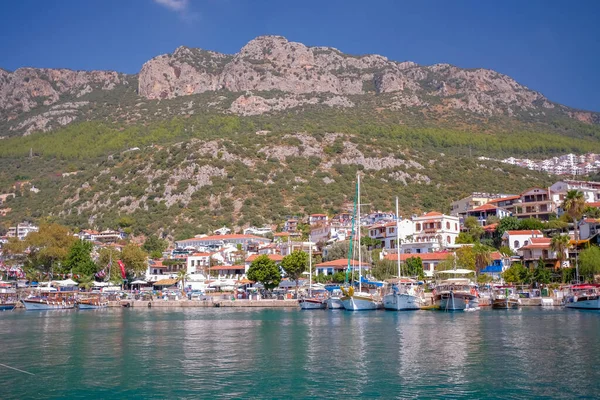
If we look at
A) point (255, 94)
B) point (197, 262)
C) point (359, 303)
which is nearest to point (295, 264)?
point (359, 303)

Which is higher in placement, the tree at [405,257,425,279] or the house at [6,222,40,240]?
the house at [6,222,40,240]

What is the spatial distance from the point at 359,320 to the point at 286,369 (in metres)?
22.2


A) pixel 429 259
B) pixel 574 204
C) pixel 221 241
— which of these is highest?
pixel 574 204

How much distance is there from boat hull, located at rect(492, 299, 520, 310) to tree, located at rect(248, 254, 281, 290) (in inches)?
1031

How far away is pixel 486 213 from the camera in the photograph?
9388 centimetres

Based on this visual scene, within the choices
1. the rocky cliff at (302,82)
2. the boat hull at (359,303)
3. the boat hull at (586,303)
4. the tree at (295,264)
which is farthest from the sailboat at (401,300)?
the rocky cliff at (302,82)

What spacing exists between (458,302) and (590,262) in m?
16.6

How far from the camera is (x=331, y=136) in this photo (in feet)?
449

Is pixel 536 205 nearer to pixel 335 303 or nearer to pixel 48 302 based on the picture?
pixel 335 303

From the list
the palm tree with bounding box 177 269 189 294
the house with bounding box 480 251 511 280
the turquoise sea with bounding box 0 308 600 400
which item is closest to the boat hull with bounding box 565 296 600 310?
the turquoise sea with bounding box 0 308 600 400

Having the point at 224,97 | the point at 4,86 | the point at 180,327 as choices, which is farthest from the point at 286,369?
the point at 4,86

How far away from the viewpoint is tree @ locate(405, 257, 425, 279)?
231ft

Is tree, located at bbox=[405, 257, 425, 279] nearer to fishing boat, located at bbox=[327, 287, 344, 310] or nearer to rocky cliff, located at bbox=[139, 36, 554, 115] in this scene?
fishing boat, located at bbox=[327, 287, 344, 310]

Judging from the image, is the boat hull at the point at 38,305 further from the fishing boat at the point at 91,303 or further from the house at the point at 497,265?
the house at the point at 497,265
